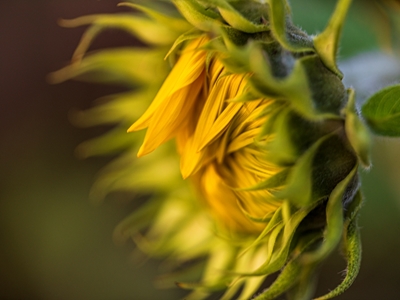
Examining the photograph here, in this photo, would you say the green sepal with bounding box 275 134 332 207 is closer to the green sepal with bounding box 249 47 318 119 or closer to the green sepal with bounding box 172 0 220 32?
the green sepal with bounding box 249 47 318 119

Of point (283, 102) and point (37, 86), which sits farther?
point (37, 86)

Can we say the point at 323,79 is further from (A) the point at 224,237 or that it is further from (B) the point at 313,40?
(A) the point at 224,237

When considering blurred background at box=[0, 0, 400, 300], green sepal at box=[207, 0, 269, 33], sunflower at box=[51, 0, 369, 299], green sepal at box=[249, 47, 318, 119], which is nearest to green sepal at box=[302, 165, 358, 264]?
sunflower at box=[51, 0, 369, 299]

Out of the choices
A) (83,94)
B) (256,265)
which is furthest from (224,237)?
(83,94)

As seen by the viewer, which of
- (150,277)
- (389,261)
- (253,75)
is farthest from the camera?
(150,277)

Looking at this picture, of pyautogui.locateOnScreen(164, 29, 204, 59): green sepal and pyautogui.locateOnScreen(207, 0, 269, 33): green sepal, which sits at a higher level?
pyautogui.locateOnScreen(207, 0, 269, 33): green sepal

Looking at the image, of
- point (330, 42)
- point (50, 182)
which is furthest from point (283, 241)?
point (50, 182)
